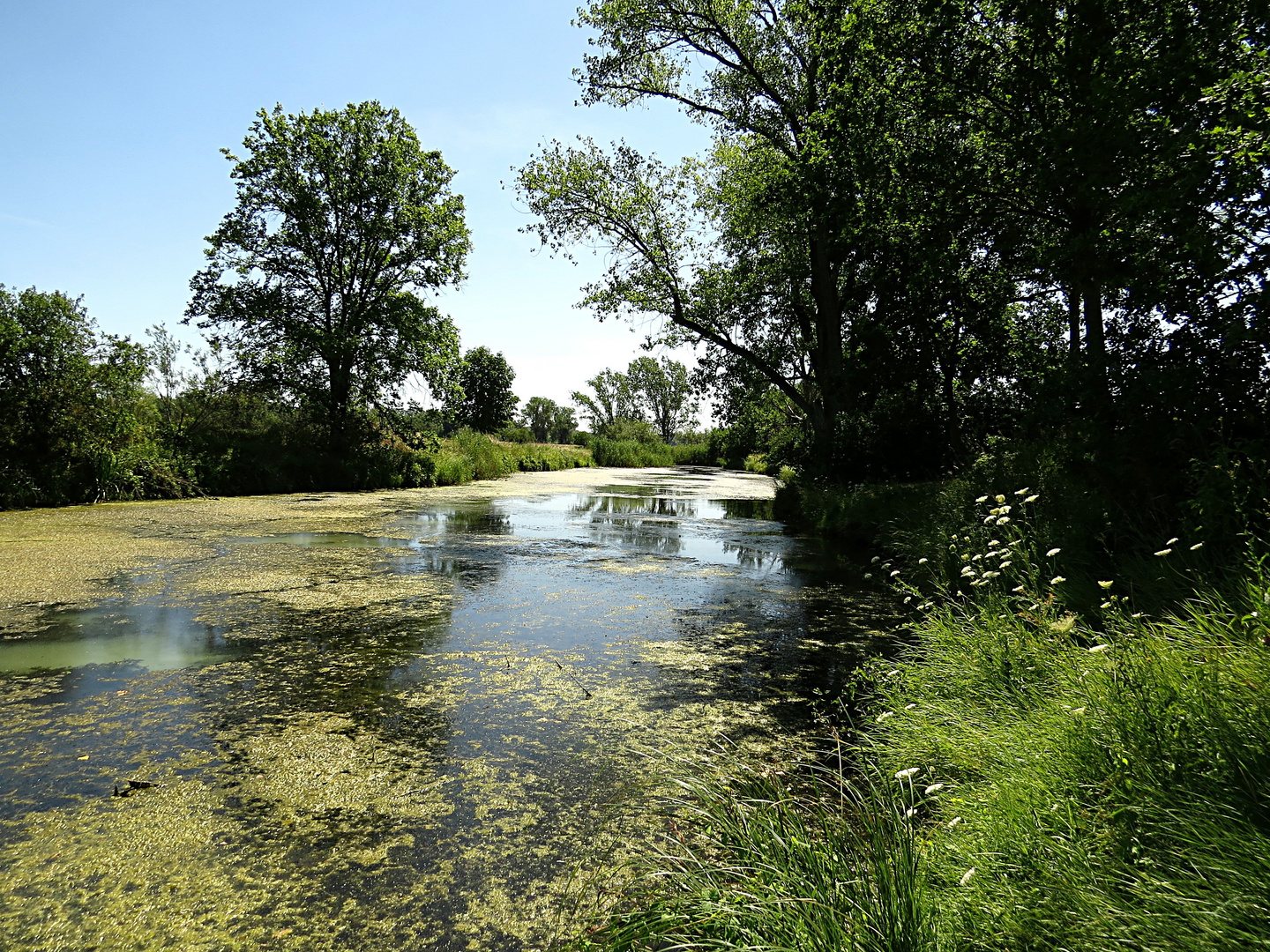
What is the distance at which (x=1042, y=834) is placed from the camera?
1.28m

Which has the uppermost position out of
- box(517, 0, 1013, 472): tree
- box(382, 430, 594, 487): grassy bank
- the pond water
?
box(517, 0, 1013, 472): tree

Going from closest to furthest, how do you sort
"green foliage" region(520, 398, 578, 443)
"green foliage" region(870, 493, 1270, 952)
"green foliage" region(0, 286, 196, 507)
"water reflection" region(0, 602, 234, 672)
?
"green foliage" region(870, 493, 1270, 952) → "water reflection" region(0, 602, 234, 672) → "green foliage" region(0, 286, 196, 507) → "green foliage" region(520, 398, 578, 443)

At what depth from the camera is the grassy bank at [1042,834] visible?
1064mm

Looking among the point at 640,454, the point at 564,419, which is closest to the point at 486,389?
the point at 640,454

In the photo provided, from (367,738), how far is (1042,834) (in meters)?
2.22

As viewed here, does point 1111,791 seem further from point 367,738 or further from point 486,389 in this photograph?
point 486,389

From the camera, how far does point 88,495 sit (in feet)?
31.1

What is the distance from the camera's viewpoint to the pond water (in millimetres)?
1576

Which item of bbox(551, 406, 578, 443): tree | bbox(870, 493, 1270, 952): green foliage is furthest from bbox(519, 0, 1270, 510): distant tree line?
bbox(551, 406, 578, 443): tree

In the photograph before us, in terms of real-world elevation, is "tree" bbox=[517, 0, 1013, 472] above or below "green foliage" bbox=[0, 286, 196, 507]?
above

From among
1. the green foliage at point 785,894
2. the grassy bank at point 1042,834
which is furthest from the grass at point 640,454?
the green foliage at point 785,894

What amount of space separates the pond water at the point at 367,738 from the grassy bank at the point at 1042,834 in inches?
12.8

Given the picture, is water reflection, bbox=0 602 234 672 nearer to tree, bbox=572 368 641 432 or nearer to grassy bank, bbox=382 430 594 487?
grassy bank, bbox=382 430 594 487

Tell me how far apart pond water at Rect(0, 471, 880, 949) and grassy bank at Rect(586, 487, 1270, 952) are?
32 centimetres
